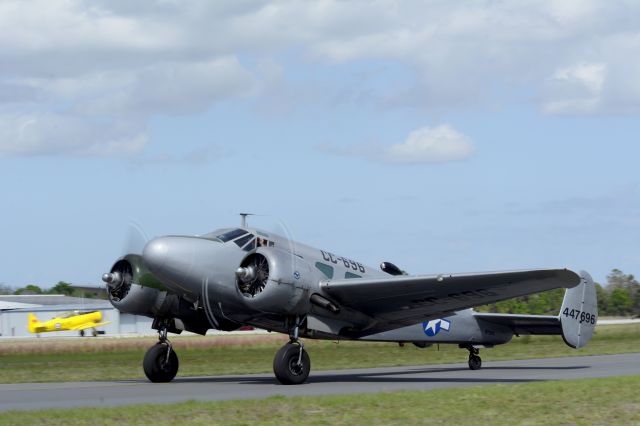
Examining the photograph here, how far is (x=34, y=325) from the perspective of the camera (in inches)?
2687

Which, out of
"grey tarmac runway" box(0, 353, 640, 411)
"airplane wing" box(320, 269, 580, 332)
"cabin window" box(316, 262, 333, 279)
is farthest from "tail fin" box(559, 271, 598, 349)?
"cabin window" box(316, 262, 333, 279)

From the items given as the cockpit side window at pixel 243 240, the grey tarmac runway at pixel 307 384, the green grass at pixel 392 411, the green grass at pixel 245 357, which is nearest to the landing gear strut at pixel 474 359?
the grey tarmac runway at pixel 307 384

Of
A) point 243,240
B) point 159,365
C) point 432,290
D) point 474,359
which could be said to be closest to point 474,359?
point 474,359

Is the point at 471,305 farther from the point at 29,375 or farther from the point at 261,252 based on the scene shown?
the point at 29,375

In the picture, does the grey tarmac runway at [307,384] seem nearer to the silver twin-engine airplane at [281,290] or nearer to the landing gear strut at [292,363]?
the landing gear strut at [292,363]

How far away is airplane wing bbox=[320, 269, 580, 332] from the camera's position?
17.4 meters

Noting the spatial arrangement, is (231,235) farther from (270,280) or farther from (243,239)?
(270,280)

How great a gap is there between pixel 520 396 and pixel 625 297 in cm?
11998

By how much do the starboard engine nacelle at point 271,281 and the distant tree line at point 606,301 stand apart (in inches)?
2334

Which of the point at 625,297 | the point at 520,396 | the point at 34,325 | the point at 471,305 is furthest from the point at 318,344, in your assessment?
A: the point at 625,297

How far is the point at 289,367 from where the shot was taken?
59.1 feet

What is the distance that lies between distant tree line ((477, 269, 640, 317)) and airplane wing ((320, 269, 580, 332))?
187ft

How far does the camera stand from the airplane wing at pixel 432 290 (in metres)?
17.4

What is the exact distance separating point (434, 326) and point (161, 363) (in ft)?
22.2
